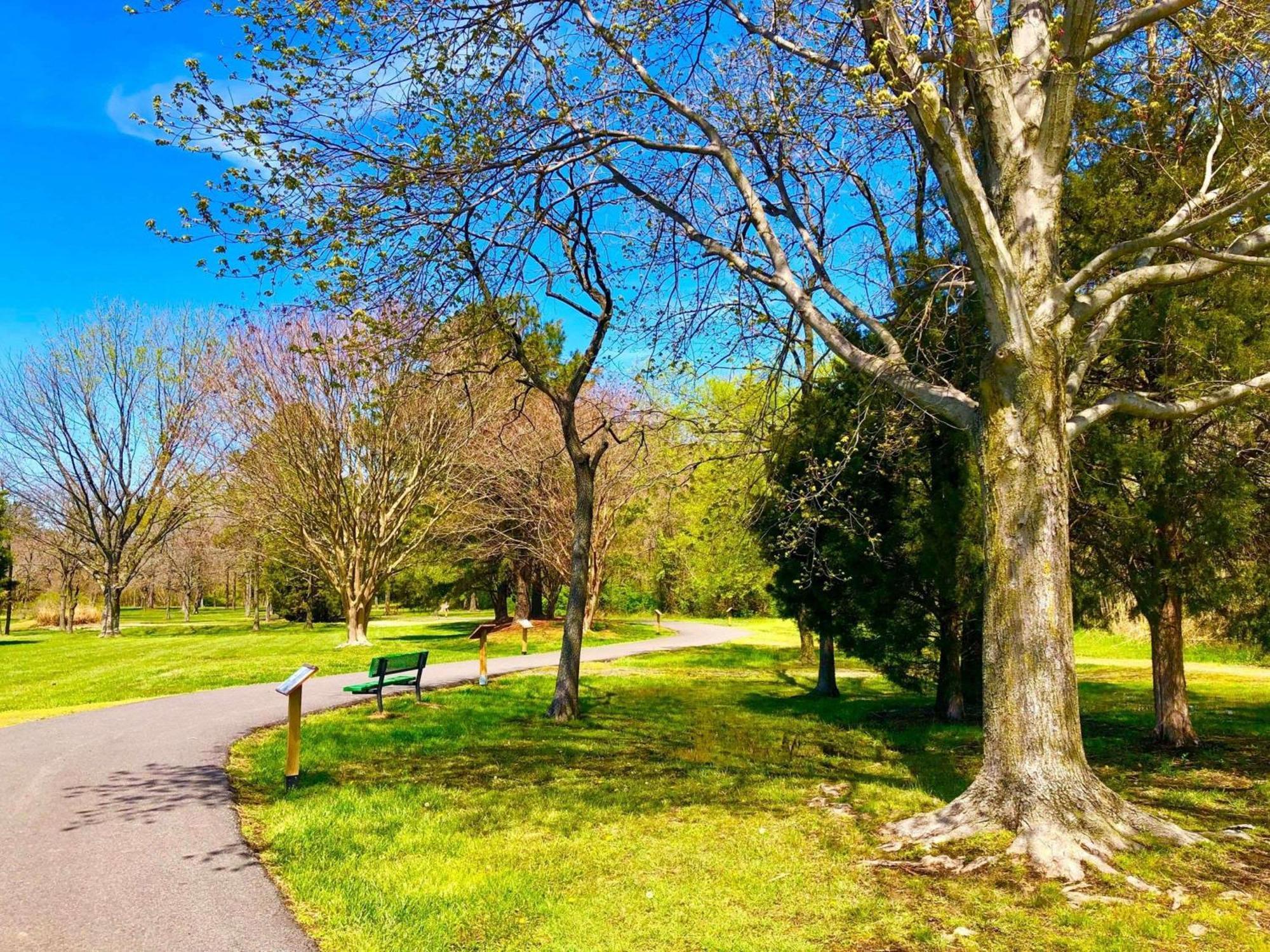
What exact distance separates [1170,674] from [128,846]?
10441 millimetres

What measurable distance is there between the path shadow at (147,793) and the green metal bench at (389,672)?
2.94 meters

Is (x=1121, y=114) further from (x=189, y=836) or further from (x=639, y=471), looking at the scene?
(x=639, y=471)

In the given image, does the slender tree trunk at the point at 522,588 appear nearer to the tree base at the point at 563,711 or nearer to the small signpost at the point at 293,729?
the tree base at the point at 563,711

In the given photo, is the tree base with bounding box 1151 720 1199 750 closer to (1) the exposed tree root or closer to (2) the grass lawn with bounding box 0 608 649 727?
(1) the exposed tree root

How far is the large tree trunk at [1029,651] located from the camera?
524 centimetres

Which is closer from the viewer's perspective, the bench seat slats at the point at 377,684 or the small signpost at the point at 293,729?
the small signpost at the point at 293,729

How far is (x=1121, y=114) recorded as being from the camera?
822cm

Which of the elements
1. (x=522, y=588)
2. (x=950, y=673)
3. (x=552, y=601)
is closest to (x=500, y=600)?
(x=552, y=601)

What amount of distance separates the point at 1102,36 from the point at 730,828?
6.62 meters

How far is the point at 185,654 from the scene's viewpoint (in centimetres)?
2209

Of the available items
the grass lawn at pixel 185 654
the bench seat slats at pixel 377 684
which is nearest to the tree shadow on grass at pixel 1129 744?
the bench seat slats at pixel 377 684

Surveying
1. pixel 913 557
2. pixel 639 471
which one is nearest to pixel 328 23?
pixel 913 557

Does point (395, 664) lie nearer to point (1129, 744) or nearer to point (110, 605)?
point (1129, 744)

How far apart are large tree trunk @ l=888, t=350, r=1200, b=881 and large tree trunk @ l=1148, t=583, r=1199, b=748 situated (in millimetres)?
4292
